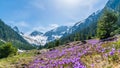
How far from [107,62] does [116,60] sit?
43cm

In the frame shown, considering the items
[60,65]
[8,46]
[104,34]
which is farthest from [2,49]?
[60,65]

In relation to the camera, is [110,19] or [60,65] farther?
[110,19]

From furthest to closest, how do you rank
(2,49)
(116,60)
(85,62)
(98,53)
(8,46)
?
(8,46)
(2,49)
(98,53)
(85,62)
(116,60)

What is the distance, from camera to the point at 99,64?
11.7 meters

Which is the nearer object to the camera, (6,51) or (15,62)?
(15,62)

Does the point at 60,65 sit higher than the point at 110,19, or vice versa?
the point at 110,19

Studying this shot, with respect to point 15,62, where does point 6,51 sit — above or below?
above

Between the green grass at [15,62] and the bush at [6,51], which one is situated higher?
the bush at [6,51]

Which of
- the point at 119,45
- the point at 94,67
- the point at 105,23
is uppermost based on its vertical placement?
the point at 105,23

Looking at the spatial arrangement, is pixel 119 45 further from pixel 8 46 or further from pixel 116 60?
pixel 8 46

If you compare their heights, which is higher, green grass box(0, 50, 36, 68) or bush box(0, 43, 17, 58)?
bush box(0, 43, 17, 58)

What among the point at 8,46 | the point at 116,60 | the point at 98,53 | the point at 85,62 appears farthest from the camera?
the point at 8,46

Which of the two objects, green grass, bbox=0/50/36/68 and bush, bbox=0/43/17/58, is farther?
bush, bbox=0/43/17/58

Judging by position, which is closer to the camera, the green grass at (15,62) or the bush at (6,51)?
the green grass at (15,62)
